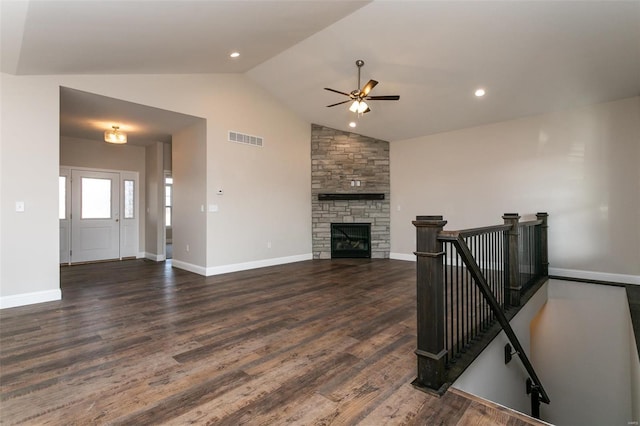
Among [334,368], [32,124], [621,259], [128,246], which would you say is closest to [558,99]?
[621,259]

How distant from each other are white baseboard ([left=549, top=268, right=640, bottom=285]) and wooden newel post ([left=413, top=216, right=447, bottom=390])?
4.38m

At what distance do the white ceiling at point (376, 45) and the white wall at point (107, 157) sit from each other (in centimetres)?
167

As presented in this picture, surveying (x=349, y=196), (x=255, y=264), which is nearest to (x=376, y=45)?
(x=349, y=196)

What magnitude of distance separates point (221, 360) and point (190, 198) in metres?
4.04

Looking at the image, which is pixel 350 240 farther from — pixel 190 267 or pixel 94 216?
pixel 94 216

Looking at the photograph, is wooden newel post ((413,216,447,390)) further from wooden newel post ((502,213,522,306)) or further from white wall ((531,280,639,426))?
white wall ((531,280,639,426))

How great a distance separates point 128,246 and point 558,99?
9.08m

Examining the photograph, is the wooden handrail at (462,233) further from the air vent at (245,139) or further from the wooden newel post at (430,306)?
the air vent at (245,139)

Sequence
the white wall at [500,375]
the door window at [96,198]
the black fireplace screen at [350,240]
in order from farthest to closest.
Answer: the black fireplace screen at [350,240] < the door window at [96,198] < the white wall at [500,375]

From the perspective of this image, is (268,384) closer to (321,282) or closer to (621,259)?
(321,282)

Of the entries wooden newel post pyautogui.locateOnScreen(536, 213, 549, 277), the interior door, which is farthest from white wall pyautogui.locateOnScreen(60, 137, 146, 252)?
wooden newel post pyautogui.locateOnScreen(536, 213, 549, 277)

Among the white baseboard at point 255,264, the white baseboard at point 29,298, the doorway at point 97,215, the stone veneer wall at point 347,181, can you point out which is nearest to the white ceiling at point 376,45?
the stone veneer wall at point 347,181

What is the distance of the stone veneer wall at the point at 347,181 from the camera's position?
720 centimetres

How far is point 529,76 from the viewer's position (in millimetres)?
4367
